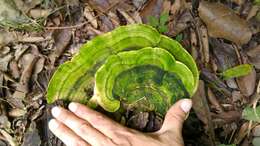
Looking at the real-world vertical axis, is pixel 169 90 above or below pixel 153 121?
above

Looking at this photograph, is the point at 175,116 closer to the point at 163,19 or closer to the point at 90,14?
the point at 163,19

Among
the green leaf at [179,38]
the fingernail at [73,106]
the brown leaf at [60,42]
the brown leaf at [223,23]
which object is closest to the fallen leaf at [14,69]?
the brown leaf at [60,42]

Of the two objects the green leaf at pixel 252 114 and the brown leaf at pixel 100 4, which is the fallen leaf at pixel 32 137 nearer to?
the brown leaf at pixel 100 4

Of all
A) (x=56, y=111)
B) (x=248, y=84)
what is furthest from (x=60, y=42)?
(x=248, y=84)

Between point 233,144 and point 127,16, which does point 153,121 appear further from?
point 127,16

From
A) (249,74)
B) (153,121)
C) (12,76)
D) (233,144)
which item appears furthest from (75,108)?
(249,74)
